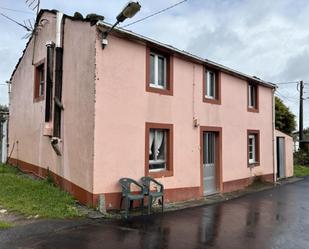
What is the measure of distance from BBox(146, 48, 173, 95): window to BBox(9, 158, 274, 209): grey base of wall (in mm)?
3287

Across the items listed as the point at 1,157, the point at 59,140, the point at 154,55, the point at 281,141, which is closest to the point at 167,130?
the point at 154,55

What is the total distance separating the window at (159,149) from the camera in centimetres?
1067

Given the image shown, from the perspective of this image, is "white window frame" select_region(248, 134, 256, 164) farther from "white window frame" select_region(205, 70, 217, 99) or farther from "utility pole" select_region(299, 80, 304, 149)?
"utility pole" select_region(299, 80, 304, 149)

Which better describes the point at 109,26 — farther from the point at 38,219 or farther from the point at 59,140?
the point at 38,219

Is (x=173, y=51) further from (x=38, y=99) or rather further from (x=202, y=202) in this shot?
(x=38, y=99)

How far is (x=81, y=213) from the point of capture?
871 cm

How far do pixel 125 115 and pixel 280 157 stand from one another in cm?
1231

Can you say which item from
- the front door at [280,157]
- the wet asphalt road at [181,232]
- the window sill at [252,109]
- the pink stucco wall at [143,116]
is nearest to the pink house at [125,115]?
the pink stucco wall at [143,116]

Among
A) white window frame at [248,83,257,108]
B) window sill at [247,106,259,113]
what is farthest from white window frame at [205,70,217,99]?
white window frame at [248,83,257,108]

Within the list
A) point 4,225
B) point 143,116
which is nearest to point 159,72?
point 143,116

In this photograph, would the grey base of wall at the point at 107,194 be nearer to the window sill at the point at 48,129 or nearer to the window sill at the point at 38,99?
the window sill at the point at 48,129

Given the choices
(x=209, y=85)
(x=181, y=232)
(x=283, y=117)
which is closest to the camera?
(x=181, y=232)

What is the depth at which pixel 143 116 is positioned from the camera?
34.3 ft

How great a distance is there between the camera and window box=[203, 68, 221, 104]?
13.5 metres
